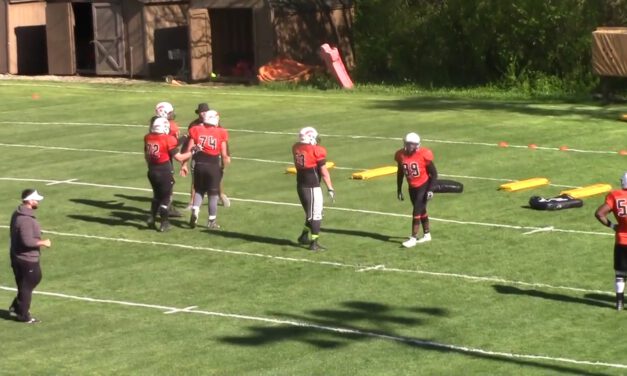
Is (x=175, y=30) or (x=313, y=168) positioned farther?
(x=175, y=30)

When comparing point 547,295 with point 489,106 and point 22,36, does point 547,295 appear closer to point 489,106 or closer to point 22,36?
point 489,106

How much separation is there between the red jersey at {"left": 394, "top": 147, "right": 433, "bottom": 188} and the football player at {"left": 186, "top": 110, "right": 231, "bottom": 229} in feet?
12.0

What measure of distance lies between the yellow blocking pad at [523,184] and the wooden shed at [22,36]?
30934mm

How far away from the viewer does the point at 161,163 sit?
26.4 m

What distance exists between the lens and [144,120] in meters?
41.5

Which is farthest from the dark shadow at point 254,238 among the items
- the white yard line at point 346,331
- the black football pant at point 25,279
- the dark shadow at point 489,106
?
the dark shadow at point 489,106

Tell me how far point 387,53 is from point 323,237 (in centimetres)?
2614

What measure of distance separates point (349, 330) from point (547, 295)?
330cm

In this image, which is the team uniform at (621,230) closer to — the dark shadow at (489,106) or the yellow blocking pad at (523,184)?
the yellow blocking pad at (523,184)

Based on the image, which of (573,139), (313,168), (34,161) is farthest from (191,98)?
(313,168)

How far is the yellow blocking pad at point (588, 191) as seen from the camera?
27.8 m

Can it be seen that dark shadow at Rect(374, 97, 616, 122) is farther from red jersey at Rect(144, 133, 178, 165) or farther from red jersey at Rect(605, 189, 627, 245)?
red jersey at Rect(605, 189, 627, 245)

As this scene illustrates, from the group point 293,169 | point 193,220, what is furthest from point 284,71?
point 193,220

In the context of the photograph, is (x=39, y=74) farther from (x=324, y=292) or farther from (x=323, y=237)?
(x=324, y=292)
